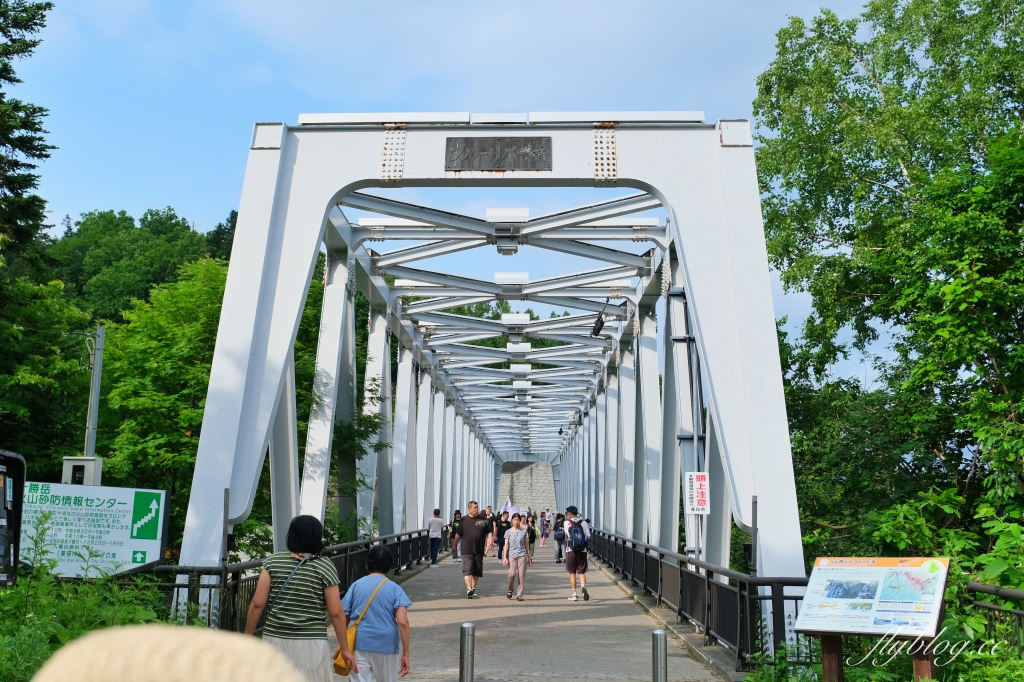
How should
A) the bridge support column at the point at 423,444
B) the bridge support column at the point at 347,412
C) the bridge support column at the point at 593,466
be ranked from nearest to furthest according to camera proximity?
the bridge support column at the point at 347,412
the bridge support column at the point at 423,444
the bridge support column at the point at 593,466

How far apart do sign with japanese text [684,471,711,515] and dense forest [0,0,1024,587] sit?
2.62 meters

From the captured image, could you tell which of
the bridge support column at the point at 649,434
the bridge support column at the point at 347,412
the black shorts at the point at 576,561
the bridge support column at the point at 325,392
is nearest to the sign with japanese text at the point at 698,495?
the black shorts at the point at 576,561

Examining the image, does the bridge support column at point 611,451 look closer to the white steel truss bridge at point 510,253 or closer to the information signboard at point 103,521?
the white steel truss bridge at point 510,253

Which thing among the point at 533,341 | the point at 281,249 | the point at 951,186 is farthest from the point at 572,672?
the point at 533,341

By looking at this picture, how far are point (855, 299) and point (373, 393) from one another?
1036cm

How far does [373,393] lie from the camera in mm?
18078

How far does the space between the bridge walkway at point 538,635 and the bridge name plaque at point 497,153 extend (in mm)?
5038

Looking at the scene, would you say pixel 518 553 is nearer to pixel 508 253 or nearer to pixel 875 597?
pixel 508 253

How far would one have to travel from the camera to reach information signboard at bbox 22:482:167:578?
7637mm

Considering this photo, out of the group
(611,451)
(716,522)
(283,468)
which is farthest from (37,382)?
(716,522)

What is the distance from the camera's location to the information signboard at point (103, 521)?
7637mm

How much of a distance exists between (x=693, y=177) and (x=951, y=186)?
21.6ft

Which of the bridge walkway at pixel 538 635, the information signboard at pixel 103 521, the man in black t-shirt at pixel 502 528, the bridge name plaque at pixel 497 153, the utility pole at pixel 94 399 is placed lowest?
the bridge walkway at pixel 538 635

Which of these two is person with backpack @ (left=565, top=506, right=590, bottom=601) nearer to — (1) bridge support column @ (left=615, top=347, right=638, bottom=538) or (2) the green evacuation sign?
(1) bridge support column @ (left=615, top=347, right=638, bottom=538)
